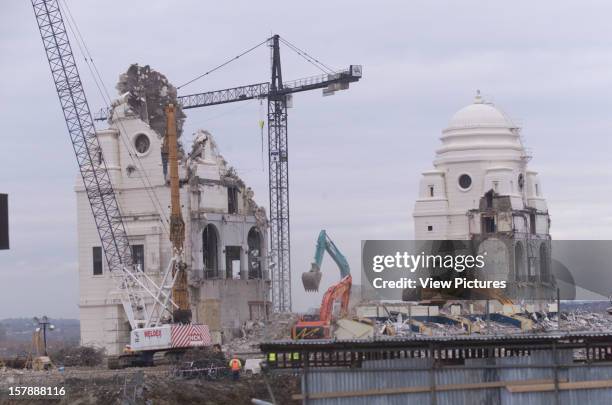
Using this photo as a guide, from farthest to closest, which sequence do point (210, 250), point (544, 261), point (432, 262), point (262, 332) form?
1. point (544, 261)
2. point (432, 262)
3. point (210, 250)
4. point (262, 332)

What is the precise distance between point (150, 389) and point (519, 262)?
155ft

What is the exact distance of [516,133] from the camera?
3989 inches

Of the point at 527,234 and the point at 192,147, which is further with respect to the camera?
the point at 527,234

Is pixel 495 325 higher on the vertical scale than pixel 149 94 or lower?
lower

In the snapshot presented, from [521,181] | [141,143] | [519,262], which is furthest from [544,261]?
[141,143]

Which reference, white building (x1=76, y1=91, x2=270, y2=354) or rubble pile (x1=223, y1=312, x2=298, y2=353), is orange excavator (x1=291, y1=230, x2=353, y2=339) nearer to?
rubble pile (x1=223, y1=312, x2=298, y2=353)

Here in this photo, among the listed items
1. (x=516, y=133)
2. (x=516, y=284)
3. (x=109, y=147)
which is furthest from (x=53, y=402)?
(x=516, y=133)

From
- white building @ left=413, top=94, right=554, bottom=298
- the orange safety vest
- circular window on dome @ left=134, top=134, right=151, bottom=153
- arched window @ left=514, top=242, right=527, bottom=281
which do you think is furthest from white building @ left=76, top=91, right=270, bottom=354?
the orange safety vest

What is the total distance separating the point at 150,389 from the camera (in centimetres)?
5600

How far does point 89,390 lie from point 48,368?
18.5 metres

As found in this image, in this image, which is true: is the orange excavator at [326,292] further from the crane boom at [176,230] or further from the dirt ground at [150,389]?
the dirt ground at [150,389]

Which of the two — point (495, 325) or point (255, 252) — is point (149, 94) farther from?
point (495, 325)

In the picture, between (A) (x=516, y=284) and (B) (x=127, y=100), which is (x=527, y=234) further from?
(B) (x=127, y=100)

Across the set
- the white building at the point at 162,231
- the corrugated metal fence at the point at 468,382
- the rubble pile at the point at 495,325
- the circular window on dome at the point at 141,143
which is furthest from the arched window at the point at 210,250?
the corrugated metal fence at the point at 468,382
